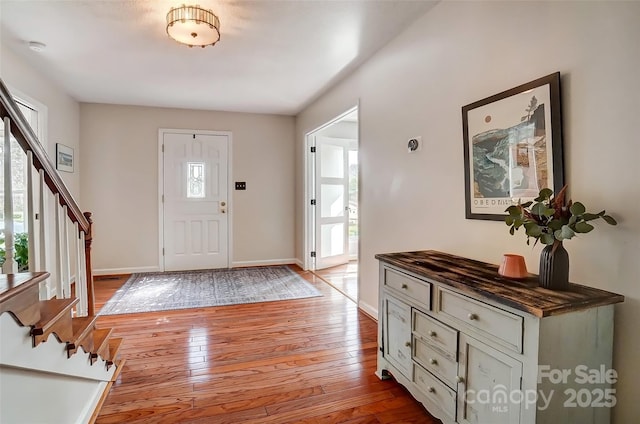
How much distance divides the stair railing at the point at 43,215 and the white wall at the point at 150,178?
2.73 m

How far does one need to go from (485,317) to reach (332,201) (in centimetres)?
378

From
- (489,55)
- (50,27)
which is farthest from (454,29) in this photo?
(50,27)

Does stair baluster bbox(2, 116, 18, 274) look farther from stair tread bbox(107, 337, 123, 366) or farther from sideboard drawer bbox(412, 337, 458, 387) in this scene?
sideboard drawer bbox(412, 337, 458, 387)

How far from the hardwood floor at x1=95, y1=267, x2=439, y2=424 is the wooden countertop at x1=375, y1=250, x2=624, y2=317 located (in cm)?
75

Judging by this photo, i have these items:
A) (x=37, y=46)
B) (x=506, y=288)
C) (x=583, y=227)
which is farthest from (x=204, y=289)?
(x=583, y=227)

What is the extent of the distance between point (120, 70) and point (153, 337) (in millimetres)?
2524

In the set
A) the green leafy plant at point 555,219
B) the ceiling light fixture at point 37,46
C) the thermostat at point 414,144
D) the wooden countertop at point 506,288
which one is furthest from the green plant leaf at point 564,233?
the ceiling light fixture at point 37,46

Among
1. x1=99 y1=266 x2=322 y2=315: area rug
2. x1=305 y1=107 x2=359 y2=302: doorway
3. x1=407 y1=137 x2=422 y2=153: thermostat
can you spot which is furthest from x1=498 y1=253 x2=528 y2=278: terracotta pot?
x1=305 y1=107 x2=359 y2=302: doorway

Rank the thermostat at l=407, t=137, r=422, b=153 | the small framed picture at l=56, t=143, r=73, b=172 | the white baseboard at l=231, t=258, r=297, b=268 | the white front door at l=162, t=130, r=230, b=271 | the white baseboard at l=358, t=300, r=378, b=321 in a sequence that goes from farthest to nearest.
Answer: the white baseboard at l=231, t=258, r=297, b=268 → the white front door at l=162, t=130, r=230, b=271 → the small framed picture at l=56, t=143, r=73, b=172 → the white baseboard at l=358, t=300, r=378, b=321 → the thermostat at l=407, t=137, r=422, b=153

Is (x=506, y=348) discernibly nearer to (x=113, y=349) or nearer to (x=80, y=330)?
(x=80, y=330)

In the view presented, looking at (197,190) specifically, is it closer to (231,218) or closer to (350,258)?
(231,218)

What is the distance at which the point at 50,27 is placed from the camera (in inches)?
97.6

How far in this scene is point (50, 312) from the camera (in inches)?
56.8

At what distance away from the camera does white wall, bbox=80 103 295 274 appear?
461 cm
